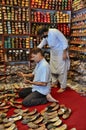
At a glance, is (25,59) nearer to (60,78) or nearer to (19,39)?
(19,39)

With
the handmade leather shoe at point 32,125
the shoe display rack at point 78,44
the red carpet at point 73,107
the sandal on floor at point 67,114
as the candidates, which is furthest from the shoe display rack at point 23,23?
the handmade leather shoe at point 32,125

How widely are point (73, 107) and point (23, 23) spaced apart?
276cm

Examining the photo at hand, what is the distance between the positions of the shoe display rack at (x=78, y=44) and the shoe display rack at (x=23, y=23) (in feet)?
0.79

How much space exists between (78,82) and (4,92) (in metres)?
1.88

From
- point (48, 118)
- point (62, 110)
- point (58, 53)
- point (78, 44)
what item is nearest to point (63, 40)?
point (58, 53)

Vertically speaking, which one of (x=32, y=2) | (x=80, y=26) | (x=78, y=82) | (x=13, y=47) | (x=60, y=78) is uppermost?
(x=32, y=2)

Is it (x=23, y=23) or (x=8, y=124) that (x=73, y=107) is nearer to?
(x=8, y=124)

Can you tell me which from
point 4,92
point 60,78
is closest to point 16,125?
point 4,92

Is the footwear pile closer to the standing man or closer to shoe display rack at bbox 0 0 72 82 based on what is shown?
the standing man

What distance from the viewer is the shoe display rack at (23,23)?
5055 mm

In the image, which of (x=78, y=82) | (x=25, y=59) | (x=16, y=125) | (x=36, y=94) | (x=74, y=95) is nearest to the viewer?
(x=16, y=125)

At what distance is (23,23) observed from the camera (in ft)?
17.1

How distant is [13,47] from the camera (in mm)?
5164

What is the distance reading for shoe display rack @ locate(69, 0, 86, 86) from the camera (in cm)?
488
